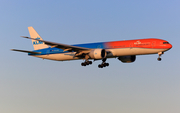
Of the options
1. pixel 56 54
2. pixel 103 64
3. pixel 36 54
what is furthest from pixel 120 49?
pixel 36 54

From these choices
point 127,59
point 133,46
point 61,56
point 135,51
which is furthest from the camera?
point 61,56

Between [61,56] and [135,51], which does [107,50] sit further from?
[61,56]

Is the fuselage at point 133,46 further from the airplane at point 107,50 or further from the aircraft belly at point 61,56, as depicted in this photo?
the aircraft belly at point 61,56

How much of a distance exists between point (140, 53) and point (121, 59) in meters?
8.03

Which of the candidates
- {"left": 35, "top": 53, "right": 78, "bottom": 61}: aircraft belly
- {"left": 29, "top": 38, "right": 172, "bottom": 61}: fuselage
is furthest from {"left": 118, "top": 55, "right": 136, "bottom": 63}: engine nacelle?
{"left": 35, "top": 53, "right": 78, "bottom": 61}: aircraft belly

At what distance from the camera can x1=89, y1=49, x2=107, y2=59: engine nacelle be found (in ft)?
164

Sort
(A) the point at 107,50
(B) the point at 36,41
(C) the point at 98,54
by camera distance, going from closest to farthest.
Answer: (C) the point at 98,54
(A) the point at 107,50
(B) the point at 36,41

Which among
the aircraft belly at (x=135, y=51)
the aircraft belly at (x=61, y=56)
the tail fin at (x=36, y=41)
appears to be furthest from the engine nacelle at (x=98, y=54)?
the tail fin at (x=36, y=41)

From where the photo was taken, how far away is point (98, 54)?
50094 millimetres

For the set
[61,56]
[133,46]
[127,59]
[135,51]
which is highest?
[133,46]

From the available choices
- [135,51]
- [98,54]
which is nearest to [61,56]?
[98,54]

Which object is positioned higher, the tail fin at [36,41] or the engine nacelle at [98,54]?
the tail fin at [36,41]

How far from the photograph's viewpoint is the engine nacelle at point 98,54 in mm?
50094

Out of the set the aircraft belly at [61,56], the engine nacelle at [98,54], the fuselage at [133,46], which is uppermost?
the fuselage at [133,46]
